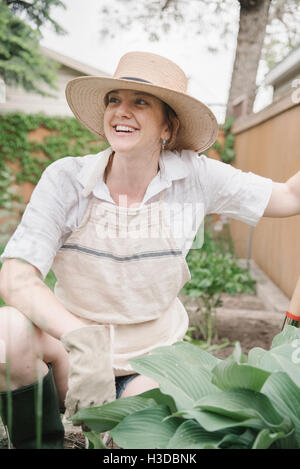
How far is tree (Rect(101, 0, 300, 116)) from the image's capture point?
5.23 m

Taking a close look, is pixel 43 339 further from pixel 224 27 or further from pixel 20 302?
pixel 224 27

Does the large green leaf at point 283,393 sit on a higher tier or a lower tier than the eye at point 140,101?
lower

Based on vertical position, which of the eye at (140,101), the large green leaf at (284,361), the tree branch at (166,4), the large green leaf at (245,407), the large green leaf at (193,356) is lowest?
the large green leaf at (245,407)

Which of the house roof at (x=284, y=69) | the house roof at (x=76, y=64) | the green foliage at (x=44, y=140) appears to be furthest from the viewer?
the house roof at (x=76, y=64)

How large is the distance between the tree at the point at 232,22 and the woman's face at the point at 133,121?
2.57m

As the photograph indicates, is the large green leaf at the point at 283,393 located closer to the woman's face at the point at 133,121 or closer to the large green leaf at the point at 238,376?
the large green leaf at the point at 238,376

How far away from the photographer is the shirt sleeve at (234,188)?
1.68 metres

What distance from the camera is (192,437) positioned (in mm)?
863

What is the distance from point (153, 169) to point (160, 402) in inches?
36.3

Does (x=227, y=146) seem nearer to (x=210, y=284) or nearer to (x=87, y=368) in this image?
(x=210, y=284)

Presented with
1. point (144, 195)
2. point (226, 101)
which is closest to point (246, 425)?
point (144, 195)

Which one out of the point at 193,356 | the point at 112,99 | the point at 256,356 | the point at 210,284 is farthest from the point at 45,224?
the point at 210,284

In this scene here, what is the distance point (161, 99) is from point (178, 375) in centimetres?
100

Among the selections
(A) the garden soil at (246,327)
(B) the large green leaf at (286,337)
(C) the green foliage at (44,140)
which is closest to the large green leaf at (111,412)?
(B) the large green leaf at (286,337)
